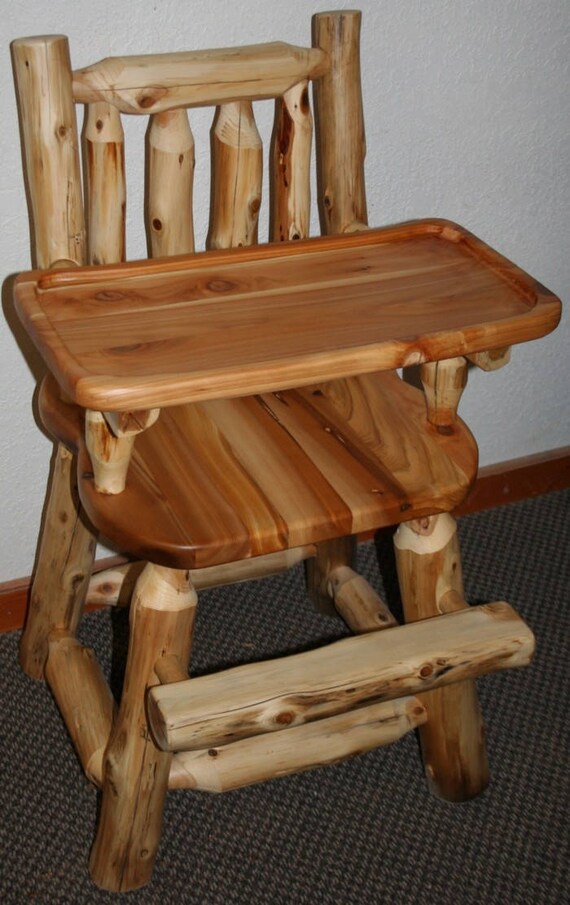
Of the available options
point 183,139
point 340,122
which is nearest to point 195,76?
point 183,139

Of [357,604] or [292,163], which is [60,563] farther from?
[292,163]

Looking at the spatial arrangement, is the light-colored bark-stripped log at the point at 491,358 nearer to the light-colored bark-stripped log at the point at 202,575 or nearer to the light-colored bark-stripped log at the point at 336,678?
the light-colored bark-stripped log at the point at 336,678

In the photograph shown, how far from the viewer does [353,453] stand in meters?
0.94

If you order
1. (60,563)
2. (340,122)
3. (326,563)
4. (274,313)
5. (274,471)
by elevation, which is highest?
(340,122)

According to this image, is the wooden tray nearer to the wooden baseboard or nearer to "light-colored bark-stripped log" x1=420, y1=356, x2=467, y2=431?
"light-colored bark-stripped log" x1=420, y1=356, x2=467, y2=431

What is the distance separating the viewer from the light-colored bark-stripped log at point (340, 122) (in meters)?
1.02

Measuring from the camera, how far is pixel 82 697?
111 cm

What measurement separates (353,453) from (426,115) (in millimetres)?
504

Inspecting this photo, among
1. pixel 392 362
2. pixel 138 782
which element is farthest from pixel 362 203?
pixel 138 782

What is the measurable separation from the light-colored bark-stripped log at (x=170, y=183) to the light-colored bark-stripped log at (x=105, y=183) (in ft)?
0.11

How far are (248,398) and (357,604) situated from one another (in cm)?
35

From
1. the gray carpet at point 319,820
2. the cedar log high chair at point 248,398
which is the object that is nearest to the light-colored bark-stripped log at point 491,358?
the cedar log high chair at point 248,398

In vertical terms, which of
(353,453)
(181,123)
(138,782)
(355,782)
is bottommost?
(355,782)

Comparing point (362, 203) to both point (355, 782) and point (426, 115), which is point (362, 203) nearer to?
point (426, 115)
